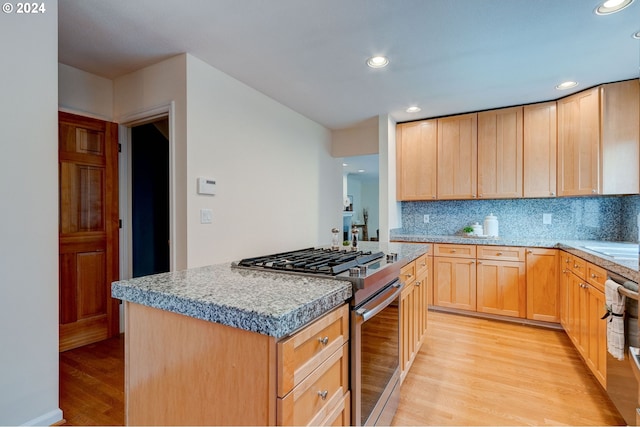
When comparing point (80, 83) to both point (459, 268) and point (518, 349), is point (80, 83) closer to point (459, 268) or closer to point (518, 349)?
point (459, 268)

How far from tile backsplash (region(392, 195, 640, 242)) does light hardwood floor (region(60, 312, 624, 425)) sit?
4.07 feet

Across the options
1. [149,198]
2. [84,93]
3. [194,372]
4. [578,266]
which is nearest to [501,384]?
[578,266]

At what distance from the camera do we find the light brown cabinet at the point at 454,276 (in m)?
3.57

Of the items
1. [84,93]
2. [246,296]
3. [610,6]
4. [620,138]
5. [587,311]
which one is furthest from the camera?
[620,138]

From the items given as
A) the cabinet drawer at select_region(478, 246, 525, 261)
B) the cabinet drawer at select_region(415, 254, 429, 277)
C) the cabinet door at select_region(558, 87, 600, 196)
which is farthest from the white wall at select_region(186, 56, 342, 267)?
the cabinet door at select_region(558, 87, 600, 196)

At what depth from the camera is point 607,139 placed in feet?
9.61

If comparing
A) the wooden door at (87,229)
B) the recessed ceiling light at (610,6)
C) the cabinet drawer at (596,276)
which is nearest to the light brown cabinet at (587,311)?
the cabinet drawer at (596,276)

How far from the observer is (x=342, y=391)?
1.19 m

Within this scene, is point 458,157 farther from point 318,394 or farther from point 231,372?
point 231,372

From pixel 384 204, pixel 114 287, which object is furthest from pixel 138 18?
pixel 384 204

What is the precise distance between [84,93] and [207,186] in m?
1.50

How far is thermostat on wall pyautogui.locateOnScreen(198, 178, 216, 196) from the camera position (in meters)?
2.49

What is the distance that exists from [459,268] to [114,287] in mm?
3450
